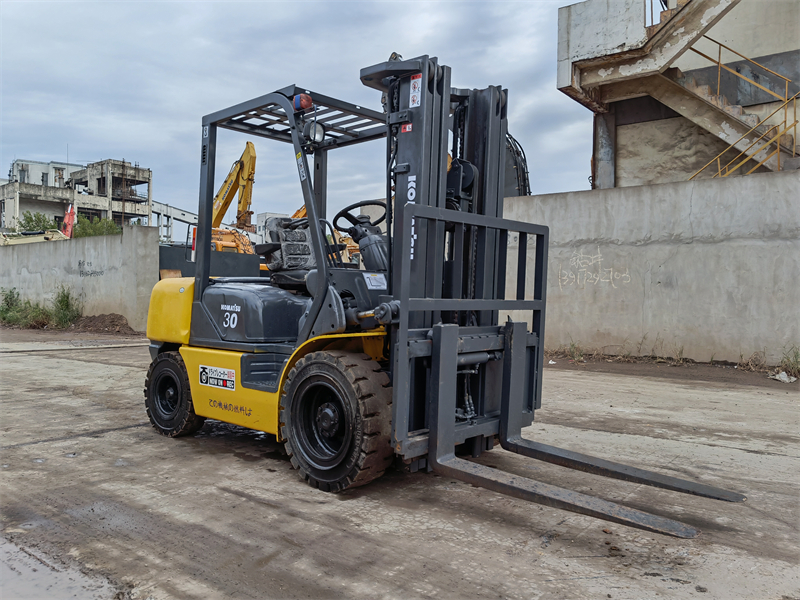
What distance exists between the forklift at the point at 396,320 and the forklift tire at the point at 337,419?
0.04 feet

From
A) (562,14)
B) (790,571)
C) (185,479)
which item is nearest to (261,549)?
(185,479)

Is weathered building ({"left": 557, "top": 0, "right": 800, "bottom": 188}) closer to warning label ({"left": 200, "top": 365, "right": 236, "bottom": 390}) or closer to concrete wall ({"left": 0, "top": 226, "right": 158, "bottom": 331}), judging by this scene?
warning label ({"left": 200, "top": 365, "right": 236, "bottom": 390})

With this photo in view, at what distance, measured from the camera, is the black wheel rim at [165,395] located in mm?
5758

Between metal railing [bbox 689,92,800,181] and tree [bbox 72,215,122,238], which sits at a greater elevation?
tree [bbox 72,215,122,238]

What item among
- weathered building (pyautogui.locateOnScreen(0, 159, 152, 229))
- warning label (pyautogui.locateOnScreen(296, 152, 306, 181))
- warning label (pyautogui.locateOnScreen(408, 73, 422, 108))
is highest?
weathered building (pyautogui.locateOnScreen(0, 159, 152, 229))

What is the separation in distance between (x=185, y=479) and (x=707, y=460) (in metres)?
4.18

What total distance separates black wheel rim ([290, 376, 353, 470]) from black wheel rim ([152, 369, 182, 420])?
197 cm

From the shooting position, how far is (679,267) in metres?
10.9

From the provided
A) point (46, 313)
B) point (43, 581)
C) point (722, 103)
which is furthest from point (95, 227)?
point (43, 581)

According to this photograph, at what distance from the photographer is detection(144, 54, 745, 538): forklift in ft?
12.5

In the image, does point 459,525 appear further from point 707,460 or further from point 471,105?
point 471,105

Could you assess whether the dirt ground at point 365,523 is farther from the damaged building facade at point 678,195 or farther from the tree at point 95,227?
the tree at point 95,227

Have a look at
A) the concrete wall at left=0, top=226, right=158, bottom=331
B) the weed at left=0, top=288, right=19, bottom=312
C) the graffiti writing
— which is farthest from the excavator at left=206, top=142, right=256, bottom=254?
the weed at left=0, top=288, right=19, bottom=312

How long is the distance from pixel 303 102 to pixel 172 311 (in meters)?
2.53
